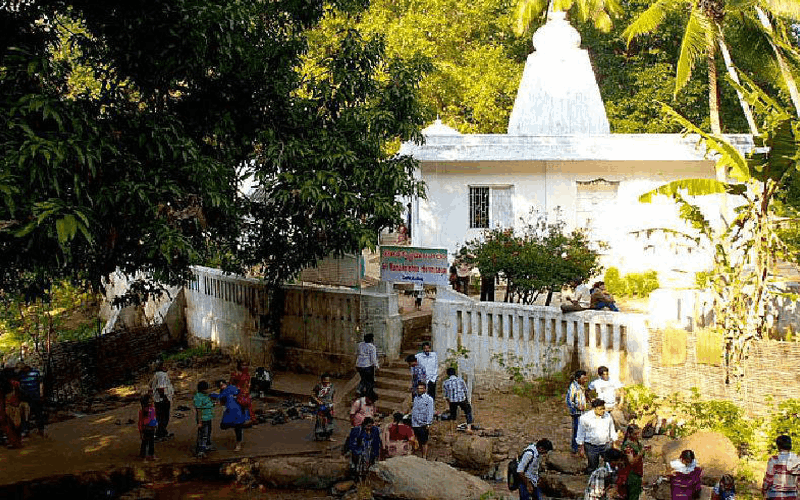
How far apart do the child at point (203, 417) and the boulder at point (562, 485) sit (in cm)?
521

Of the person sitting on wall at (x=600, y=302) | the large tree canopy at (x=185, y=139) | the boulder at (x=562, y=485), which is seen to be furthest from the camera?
the person sitting on wall at (x=600, y=302)

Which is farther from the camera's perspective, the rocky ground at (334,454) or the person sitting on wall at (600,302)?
the person sitting on wall at (600,302)

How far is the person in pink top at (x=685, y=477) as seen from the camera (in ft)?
31.5

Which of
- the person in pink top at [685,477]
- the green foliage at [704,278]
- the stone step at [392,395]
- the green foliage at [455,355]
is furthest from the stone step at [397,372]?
the person in pink top at [685,477]

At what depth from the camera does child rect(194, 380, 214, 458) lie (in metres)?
13.3

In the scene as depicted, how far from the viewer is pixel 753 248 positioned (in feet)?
39.5

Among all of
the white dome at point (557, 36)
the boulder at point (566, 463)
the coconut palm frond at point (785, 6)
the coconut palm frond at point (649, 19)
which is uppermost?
the white dome at point (557, 36)

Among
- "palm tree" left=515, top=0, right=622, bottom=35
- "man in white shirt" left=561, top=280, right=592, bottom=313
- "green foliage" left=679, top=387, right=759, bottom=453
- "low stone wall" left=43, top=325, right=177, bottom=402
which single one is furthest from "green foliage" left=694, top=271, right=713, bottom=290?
"palm tree" left=515, top=0, right=622, bottom=35

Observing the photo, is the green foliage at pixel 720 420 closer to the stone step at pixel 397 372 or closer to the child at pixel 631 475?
the child at pixel 631 475

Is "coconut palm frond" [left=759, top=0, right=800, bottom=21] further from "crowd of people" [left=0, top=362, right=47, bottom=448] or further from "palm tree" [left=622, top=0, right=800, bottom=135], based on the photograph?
"crowd of people" [left=0, top=362, right=47, bottom=448]

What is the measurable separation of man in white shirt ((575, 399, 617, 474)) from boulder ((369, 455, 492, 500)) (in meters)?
1.36

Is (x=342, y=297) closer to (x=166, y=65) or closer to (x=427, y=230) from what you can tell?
(x=427, y=230)

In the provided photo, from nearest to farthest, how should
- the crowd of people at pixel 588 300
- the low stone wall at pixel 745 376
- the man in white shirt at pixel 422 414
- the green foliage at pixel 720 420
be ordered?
1. the green foliage at pixel 720 420
2. the low stone wall at pixel 745 376
3. the man in white shirt at pixel 422 414
4. the crowd of people at pixel 588 300

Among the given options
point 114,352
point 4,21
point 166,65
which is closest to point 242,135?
point 166,65
